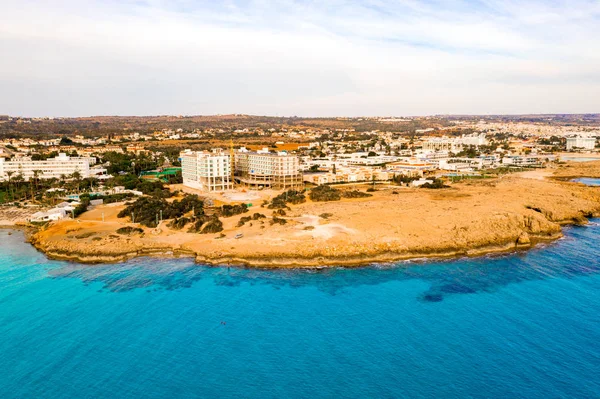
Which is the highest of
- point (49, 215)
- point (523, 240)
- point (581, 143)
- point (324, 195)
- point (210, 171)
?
point (581, 143)

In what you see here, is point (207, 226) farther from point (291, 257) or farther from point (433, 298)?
point (433, 298)

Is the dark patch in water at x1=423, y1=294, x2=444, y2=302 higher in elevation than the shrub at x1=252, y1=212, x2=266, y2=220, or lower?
lower

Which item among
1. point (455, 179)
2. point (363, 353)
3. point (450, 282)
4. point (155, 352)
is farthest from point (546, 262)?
point (455, 179)

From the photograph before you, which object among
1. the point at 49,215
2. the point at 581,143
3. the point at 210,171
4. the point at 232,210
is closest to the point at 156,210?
the point at 232,210

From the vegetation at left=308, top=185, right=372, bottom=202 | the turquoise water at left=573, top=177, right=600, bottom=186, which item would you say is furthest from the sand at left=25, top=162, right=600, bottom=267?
the turquoise water at left=573, top=177, right=600, bottom=186

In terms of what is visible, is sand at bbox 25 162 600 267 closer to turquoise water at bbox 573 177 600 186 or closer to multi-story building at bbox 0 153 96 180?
multi-story building at bbox 0 153 96 180

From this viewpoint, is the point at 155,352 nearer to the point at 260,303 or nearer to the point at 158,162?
the point at 260,303
